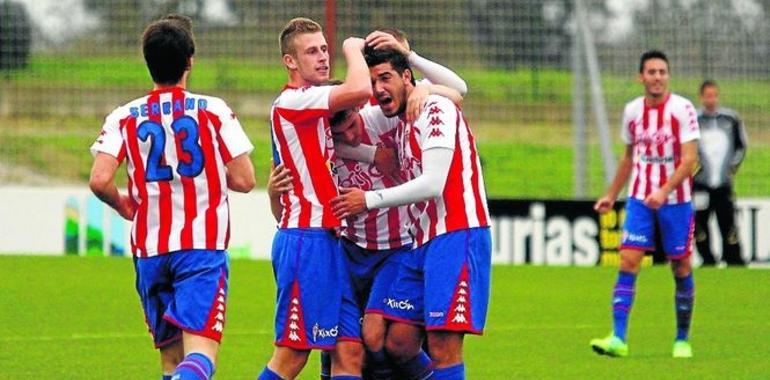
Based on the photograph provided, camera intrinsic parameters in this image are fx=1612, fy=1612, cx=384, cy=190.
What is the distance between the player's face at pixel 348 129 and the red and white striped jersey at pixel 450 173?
9.7 inches

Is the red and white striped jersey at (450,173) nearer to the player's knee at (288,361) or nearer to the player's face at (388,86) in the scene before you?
the player's face at (388,86)

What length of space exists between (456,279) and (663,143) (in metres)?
4.49

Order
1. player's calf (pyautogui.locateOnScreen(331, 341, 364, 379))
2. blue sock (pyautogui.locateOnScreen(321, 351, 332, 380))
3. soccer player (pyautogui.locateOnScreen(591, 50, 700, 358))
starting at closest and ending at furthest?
player's calf (pyautogui.locateOnScreen(331, 341, 364, 379)) → blue sock (pyautogui.locateOnScreen(321, 351, 332, 380)) → soccer player (pyautogui.locateOnScreen(591, 50, 700, 358))

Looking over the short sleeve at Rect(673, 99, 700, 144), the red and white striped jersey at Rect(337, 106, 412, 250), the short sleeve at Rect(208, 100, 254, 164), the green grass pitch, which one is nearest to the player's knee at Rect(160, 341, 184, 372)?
the short sleeve at Rect(208, 100, 254, 164)

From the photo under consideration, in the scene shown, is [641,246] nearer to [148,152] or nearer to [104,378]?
[104,378]

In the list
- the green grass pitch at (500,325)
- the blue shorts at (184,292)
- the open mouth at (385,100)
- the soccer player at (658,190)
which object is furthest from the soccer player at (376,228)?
the soccer player at (658,190)

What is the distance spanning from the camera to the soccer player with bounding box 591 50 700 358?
37.4ft

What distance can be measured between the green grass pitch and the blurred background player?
1.81ft

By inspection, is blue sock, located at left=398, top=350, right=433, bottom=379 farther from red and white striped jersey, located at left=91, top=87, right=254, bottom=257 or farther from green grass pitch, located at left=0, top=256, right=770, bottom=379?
green grass pitch, located at left=0, top=256, right=770, bottom=379

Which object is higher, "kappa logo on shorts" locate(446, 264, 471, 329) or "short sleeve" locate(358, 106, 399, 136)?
"short sleeve" locate(358, 106, 399, 136)

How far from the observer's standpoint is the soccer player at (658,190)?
11398 mm

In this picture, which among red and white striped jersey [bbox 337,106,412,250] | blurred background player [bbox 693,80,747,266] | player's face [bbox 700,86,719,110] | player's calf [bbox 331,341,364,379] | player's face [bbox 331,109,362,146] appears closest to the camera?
player's calf [bbox 331,341,364,379]

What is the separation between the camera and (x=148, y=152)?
23.0ft

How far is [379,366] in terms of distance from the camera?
7930mm
